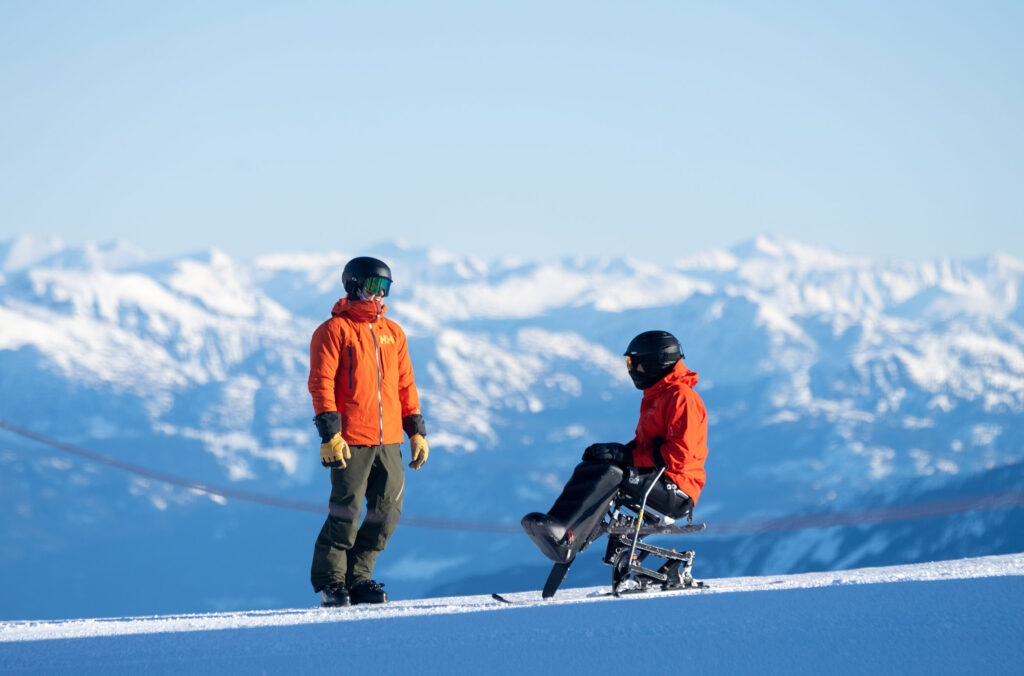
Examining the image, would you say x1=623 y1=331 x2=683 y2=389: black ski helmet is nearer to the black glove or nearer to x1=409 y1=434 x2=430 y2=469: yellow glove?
the black glove

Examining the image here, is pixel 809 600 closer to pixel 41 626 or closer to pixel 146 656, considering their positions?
pixel 146 656

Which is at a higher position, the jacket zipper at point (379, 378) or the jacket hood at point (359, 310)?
the jacket hood at point (359, 310)

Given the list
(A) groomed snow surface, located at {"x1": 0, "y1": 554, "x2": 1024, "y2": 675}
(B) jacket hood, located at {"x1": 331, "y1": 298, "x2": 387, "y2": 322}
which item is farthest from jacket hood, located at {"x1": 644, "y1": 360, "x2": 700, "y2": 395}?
(B) jacket hood, located at {"x1": 331, "y1": 298, "x2": 387, "y2": 322}

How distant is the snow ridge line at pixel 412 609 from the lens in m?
6.72

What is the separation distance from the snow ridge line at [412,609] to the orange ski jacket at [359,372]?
1238 millimetres

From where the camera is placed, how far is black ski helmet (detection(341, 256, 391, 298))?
29.0ft

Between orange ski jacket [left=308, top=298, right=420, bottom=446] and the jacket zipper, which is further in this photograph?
the jacket zipper

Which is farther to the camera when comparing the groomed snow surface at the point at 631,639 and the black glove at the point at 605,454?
the black glove at the point at 605,454

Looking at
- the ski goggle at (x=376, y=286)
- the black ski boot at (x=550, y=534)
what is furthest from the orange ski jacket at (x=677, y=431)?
the ski goggle at (x=376, y=286)

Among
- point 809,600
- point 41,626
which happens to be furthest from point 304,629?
point 809,600

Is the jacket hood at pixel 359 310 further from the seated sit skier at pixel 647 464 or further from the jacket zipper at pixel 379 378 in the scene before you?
the seated sit skier at pixel 647 464

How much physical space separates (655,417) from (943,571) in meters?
1.94

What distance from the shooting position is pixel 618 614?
636cm

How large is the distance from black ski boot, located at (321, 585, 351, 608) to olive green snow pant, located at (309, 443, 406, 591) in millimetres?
40
